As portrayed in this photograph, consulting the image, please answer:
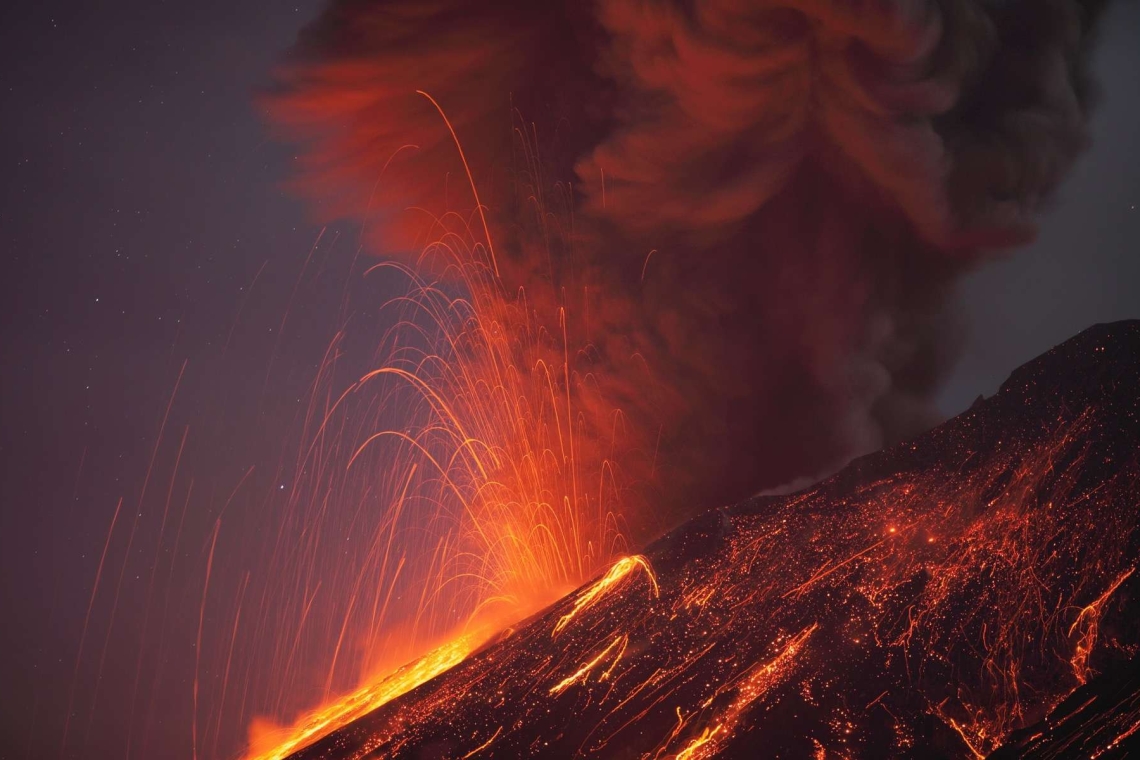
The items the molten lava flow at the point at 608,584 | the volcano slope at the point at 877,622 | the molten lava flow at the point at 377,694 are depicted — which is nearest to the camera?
the volcano slope at the point at 877,622

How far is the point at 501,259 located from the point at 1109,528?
10.9 m

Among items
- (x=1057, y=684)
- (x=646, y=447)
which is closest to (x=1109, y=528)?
(x=1057, y=684)

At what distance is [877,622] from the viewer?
9016 millimetres

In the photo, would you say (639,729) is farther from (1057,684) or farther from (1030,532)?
(1030,532)

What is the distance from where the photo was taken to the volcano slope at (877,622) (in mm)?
7824

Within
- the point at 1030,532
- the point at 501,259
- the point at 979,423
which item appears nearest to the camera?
the point at 1030,532

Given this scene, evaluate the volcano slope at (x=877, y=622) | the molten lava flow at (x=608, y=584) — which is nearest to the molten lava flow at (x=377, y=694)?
the volcano slope at (x=877, y=622)

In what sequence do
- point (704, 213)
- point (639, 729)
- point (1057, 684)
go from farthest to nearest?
point (704, 213), point (639, 729), point (1057, 684)

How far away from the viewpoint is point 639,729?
8570mm

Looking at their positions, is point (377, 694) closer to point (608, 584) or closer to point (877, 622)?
point (608, 584)

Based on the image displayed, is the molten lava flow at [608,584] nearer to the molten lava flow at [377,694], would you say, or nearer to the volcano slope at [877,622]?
the volcano slope at [877,622]

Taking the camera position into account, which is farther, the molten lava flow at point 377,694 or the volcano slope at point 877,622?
the molten lava flow at point 377,694

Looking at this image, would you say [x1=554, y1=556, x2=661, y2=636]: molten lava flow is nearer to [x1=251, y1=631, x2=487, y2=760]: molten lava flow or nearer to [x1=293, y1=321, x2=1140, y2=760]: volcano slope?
[x1=293, y1=321, x2=1140, y2=760]: volcano slope

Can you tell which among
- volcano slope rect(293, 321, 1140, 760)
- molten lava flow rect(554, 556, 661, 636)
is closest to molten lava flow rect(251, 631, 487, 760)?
volcano slope rect(293, 321, 1140, 760)
